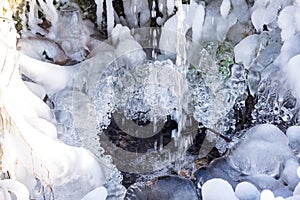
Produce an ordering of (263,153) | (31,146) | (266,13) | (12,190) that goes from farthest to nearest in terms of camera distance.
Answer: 1. (266,13)
2. (263,153)
3. (31,146)
4. (12,190)

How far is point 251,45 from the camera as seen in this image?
7.25 feet

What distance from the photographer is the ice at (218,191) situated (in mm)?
1488

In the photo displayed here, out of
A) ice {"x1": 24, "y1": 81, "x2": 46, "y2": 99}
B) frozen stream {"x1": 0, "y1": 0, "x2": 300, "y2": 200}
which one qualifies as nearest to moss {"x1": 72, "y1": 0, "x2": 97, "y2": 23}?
frozen stream {"x1": 0, "y1": 0, "x2": 300, "y2": 200}

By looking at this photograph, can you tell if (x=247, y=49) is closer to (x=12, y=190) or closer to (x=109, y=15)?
(x=109, y=15)

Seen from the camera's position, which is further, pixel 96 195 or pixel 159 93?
pixel 159 93

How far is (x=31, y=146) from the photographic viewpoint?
5.49ft

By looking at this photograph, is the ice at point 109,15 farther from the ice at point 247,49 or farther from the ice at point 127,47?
the ice at point 247,49

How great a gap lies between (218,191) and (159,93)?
851mm

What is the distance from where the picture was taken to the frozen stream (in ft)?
5.95

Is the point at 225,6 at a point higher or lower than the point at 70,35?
Result: higher

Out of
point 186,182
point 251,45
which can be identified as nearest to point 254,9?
point 251,45

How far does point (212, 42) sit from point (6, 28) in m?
0.94

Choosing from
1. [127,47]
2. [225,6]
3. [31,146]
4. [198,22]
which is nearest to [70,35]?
[127,47]

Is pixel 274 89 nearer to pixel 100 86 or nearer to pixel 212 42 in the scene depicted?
pixel 212 42
